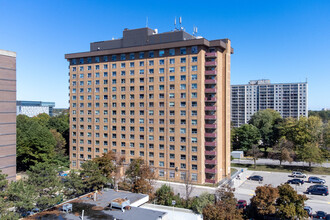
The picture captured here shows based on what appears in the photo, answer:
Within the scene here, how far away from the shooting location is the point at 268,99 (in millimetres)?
178625

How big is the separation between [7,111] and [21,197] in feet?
71.8

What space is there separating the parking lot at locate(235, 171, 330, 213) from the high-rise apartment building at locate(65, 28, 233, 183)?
598cm

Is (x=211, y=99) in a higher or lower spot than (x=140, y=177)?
higher

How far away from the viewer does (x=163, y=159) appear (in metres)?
64.4

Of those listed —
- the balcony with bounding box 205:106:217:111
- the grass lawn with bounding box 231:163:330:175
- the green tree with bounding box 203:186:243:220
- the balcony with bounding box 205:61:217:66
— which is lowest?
the grass lawn with bounding box 231:163:330:175

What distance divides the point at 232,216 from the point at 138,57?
4453 cm

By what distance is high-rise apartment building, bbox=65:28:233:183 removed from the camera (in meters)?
61.1

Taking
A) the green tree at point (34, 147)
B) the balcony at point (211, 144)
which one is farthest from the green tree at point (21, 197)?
the balcony at point (211, 144)

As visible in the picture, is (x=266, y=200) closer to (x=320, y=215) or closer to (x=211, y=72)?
(x=320, y=215)

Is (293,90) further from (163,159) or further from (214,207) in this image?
(214,207)

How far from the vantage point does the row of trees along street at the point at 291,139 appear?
246ft

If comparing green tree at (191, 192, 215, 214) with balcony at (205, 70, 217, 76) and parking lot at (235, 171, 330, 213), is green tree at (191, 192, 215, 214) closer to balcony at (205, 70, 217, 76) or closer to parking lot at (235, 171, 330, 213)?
parking lot at (235, 171, 330, 213)

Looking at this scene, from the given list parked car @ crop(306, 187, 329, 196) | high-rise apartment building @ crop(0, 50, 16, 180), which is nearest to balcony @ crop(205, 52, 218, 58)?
parked car @ crop(306, 187, 329, 196)

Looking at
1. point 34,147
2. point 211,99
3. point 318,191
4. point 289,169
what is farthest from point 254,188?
point 34,147
